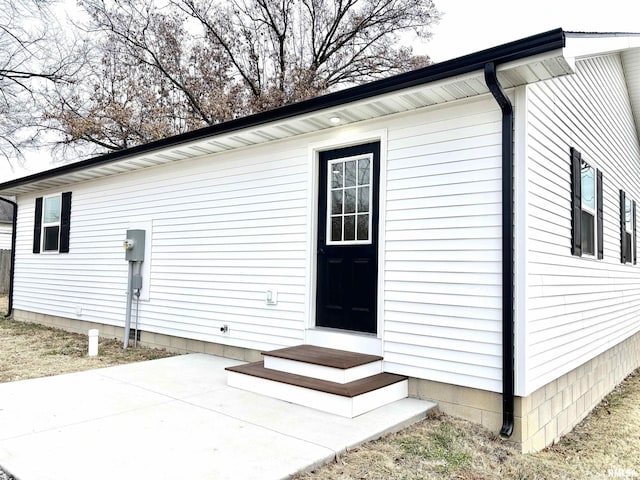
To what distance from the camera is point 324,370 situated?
4027 millimetres

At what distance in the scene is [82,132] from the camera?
47.3 feet

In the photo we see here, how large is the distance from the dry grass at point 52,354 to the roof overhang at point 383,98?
8.66ft

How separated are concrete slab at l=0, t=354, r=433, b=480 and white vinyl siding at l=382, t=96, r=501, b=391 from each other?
510 mm

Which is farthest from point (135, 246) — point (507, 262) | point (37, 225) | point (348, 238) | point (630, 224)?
point (630, 224)

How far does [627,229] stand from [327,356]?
Result: 5332 millimetres

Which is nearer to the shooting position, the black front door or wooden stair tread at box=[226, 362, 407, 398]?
wooden stair tread at box=[226, 362, 407, 398]

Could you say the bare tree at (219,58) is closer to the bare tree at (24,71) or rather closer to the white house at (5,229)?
the bare tree at (24,71)

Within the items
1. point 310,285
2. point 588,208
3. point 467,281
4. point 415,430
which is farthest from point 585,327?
point 310,285

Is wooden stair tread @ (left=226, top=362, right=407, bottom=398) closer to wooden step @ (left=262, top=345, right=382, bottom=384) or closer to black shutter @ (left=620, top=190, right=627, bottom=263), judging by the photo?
wooden step @ (left=262, top=345, right=382, bottom=384)

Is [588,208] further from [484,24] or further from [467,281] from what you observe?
[484,24]

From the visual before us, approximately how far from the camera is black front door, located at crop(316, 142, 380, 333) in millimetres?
4633

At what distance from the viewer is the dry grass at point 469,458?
287 cm

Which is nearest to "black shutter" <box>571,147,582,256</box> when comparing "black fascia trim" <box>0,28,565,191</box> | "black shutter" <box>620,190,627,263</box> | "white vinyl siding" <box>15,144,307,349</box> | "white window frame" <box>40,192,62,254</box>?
"black fascia trim" <box>0,28,565,191</box>

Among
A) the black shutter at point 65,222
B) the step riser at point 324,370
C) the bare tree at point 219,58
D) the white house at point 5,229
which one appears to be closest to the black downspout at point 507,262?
the step riser at point 324,370
